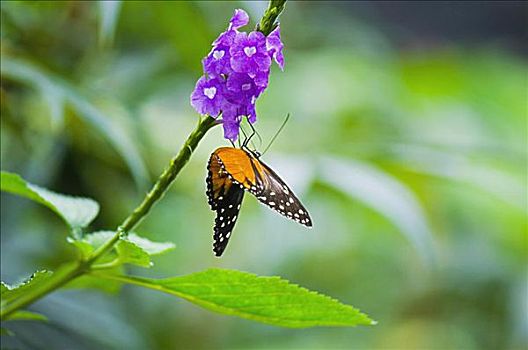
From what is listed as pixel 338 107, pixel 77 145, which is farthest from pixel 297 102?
pixel 77 145

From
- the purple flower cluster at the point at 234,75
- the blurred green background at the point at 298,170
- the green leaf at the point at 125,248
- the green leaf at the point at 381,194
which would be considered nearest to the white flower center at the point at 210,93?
the purple flower cluster at the point at 234,75

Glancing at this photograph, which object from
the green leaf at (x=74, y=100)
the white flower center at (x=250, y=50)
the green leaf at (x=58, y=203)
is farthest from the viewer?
the green leaf at (x=74, y=100)

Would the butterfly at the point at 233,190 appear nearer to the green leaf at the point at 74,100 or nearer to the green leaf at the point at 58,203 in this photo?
the green leaf at the point at 58,203

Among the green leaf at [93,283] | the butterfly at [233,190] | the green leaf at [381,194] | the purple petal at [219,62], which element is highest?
the green leaf at [381,194]

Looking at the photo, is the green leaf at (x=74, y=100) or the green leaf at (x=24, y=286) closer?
the green leaf at (x=24, y=286)

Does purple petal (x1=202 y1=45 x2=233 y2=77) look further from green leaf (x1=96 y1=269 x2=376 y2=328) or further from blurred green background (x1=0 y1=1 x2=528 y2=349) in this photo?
blurred green background (x1=0 y1=1 x2=528 y2=349)

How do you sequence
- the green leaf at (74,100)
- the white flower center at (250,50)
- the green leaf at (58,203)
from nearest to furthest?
1. the white flower center at (250,50)
2. the green leaf at (58,203)
3. the green leaf at (74,100)

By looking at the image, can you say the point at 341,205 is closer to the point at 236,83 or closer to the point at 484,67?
the point at 484,67
